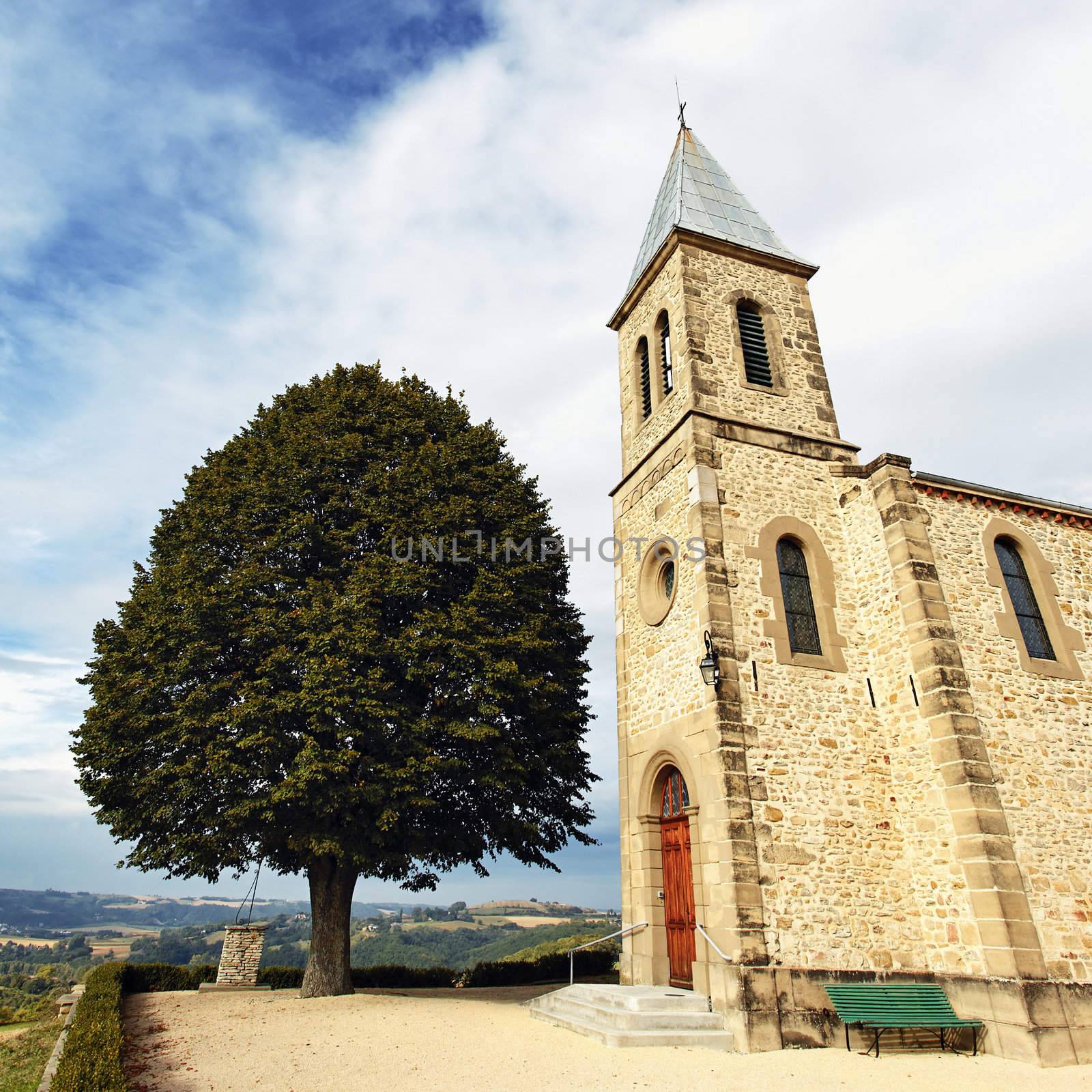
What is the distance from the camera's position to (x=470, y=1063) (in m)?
7.75

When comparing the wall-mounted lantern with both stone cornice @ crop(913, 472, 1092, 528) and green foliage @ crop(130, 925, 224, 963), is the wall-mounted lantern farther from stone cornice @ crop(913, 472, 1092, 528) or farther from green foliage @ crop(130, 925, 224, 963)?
green foliage @ crop(130, 925, 224, 963)

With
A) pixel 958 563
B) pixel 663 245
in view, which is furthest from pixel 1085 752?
pixel 663 245

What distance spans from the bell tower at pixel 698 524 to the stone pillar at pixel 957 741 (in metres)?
1.30

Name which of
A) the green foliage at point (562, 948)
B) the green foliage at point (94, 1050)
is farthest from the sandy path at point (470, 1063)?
the green foliage at point (562, 948)

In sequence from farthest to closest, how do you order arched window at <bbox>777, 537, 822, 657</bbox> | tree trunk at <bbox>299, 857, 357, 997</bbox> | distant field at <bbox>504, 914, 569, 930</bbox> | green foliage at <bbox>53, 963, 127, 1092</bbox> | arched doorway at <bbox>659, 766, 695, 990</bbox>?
distant field at <bbox>504, 914, 569, 930</bbox>, tree trunk at <bbox>299, 857, 357, 997</bbox>, arched window at <bbox>777, 537, 822, 657</bbox>, arched doorway at <bbox>659, 766, 695, 990</bbox>, green foliage at <bbox>53, 963, 127, 1092</bbox>

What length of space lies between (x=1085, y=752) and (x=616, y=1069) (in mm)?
8712

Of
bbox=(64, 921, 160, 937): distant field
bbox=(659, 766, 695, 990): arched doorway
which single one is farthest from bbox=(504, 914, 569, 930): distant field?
bbox=(64, 921, 160, 937): distant field

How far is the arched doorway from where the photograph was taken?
1044 centimetres

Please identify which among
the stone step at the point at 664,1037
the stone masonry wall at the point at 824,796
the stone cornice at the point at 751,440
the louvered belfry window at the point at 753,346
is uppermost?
the louvered belfry window at the point at 753,346

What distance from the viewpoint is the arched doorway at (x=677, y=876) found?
10438mm

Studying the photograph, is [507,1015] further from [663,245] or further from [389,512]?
[663,245]

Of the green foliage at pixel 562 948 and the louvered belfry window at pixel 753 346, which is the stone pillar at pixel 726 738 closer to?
the louvered belfry window at pixel 753 346

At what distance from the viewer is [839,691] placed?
10859mm

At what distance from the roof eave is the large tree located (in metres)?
5.88
